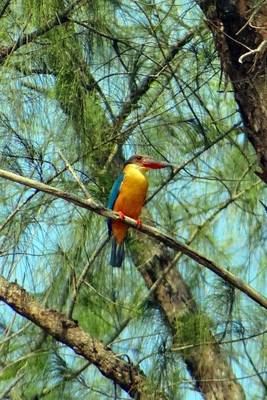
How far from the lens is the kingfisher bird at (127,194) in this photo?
280 cm

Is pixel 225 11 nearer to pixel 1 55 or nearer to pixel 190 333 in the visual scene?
pixel 1 55

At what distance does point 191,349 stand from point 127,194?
69 cm

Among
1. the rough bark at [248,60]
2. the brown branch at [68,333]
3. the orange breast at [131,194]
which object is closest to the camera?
the rough bark at [248,60]

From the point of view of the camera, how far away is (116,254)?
282cm

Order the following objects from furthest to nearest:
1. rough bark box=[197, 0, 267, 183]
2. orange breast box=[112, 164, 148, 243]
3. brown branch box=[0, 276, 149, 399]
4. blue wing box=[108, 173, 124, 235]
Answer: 1. orange breast box=[112, 164, 148, 243]
2. blue wing box=[108, 173, 124, 235]
3. brown branch box=[0, 276, 149, 399]
4. rough bark box=[197, 0, 267, 183]

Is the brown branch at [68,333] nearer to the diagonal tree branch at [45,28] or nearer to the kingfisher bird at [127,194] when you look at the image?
the kingfisher bird at [127,194]

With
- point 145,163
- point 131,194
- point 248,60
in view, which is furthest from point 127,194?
point 248,60

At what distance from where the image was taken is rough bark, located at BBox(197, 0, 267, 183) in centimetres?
197

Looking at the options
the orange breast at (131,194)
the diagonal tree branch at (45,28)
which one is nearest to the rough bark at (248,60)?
the diagonal tree branch at (45,28)

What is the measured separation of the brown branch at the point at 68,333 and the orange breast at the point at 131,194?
0.43 m

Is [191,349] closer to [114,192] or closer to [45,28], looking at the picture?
[114,192]

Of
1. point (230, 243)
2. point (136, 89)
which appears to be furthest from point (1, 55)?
point (230, 243)

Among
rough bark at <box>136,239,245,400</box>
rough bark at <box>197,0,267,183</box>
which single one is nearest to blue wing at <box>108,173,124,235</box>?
rough bark at <box>136,239,245,400</box>

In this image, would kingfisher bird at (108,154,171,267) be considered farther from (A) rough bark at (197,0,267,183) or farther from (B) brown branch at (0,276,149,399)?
(A) rough bark at (197,0,267,183)
